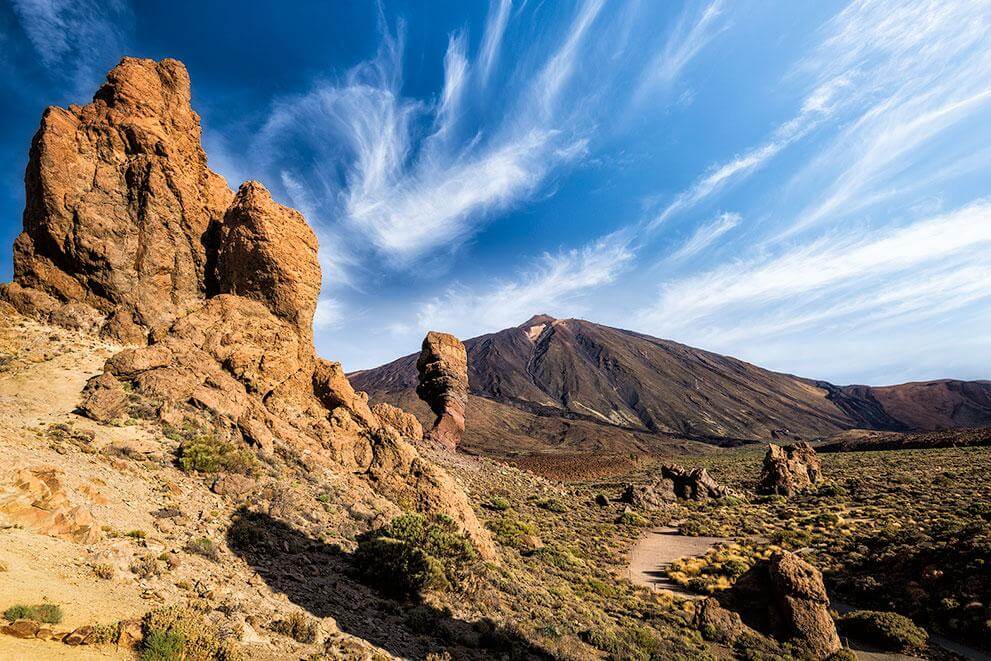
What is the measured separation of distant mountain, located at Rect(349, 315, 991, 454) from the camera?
111 m

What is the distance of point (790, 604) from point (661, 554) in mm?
11251

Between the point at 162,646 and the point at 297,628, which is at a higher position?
the point at 162,646

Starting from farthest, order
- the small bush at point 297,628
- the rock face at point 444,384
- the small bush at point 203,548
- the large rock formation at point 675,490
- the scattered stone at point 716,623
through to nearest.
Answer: the rock face at point 444,384 → the large rock formation at point 675,490 → the scattered stone at point 716,623 → the small bush at point 203,548 → the small bush at point 297,628

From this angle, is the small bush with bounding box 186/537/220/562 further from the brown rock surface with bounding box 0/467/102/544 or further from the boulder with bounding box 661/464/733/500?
the boulder with bounding box 661/464/733/500

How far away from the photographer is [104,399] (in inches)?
513

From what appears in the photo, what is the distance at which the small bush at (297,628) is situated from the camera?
7.51m

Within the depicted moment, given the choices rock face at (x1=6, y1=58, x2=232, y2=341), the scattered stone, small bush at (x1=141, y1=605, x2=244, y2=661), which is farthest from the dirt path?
rock face at (x1=6, y1=58, x2=232, y2=341)

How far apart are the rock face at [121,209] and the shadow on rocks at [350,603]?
39.5 feet

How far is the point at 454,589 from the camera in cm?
1236

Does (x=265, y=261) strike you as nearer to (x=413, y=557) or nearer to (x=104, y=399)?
(x=104, y=399)

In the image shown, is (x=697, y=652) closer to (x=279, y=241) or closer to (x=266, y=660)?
(x=266, y=660)

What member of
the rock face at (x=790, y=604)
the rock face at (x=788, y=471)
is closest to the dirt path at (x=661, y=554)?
the rock face at (x=790, y=604)

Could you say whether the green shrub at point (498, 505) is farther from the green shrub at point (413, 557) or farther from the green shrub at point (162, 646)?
the green shrub at point (162, 646)

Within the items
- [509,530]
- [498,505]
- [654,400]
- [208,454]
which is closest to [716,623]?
[509,530]
